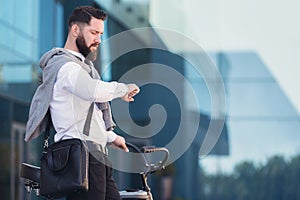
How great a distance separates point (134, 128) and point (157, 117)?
0.79 meters

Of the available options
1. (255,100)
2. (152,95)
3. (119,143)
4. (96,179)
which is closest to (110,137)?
(119,143)

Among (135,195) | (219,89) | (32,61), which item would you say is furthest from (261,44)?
(135,195)

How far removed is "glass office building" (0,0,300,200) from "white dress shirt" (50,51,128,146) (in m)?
6.28

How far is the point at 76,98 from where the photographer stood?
9.12 ft

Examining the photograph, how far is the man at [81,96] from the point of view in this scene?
274 centimetres

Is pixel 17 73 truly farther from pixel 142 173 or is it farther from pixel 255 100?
pixel 142 173

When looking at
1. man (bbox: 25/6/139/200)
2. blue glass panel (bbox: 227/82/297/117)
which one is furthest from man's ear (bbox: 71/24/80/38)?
blue glass panel (bbox: 227/82/297/117)

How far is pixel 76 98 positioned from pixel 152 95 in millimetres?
8123

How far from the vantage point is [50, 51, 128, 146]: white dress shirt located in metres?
2.73

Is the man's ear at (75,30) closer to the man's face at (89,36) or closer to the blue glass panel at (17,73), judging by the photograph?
the man's face at (89,36)

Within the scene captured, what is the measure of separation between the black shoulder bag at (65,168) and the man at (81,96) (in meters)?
0.05

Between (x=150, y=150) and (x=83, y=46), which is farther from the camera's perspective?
(x=150, y=150)

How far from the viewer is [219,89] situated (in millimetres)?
10531

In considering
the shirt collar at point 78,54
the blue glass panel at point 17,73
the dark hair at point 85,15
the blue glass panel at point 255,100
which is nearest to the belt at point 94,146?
the shirt collar at point 78,54
